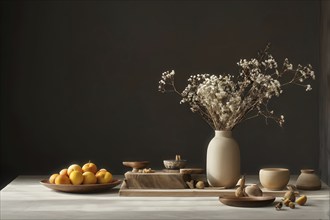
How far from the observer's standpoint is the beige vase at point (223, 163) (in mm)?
2648

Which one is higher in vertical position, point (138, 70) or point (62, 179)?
point (138, 70)

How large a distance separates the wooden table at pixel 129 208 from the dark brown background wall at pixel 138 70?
164cm

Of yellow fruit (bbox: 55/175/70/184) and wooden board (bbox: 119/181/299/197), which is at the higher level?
yellow fruit (bbox: 55/175/70/184)

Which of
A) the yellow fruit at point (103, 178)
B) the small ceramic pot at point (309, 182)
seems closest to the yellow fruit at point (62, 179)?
the yellow fruit at point (103, 178)

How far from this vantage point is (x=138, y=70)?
4250mm

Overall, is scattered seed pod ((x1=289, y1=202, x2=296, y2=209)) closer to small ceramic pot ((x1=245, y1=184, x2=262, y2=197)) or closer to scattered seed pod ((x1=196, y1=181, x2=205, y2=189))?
small ceramic pot ((x1=245, y1=184, x2=262, y2=197))

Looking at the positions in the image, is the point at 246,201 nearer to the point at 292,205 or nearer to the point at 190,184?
the point at 292,205

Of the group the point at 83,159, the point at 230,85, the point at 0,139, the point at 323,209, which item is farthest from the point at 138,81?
the point at 323,209

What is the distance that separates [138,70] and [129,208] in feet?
7.05

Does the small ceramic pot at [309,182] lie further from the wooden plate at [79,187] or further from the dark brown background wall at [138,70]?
the dark brown background wall at [138,70]

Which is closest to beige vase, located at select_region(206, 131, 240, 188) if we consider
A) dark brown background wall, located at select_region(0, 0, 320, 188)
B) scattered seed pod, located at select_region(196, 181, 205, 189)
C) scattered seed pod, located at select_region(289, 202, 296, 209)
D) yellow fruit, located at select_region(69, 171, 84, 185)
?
scattered seed pod, located at select_region(196, 181, 205, 189)

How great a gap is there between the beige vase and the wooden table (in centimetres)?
19

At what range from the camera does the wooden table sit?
2059 millimetres

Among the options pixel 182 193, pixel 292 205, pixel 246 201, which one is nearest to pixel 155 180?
pixel 182 193
